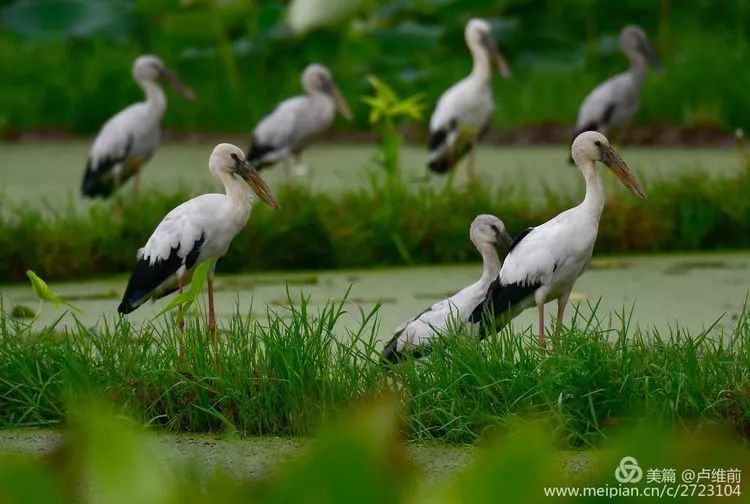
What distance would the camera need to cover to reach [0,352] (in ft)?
11.0

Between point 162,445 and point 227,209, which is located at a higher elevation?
point 227,209

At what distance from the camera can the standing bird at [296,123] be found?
7676mm

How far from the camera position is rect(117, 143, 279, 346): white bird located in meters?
3.92

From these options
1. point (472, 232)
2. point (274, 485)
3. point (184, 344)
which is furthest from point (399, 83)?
point (274, 485)

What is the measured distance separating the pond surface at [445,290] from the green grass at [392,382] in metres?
1.03

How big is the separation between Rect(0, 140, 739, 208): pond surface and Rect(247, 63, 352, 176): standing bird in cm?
16

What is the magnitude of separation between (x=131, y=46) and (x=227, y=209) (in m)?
7.33

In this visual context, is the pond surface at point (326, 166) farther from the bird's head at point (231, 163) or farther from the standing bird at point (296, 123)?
the bird's head at point (231, 163)

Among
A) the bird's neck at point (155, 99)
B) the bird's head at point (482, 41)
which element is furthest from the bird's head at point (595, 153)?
the bird's head at point (482, 41)

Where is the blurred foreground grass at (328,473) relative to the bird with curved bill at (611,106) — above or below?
above

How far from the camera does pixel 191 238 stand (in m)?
3.92

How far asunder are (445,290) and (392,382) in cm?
183

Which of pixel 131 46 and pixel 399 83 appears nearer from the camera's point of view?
pixel 399 83

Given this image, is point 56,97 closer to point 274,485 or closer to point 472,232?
point 472,232
